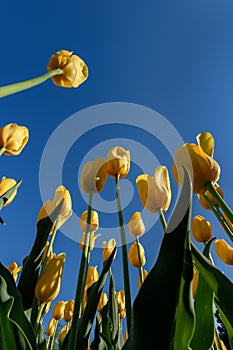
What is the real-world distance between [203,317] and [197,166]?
0.38 meters

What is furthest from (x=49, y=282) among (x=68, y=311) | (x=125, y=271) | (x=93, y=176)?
(x=68, y=311)

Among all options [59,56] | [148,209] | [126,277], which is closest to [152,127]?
[148,209]

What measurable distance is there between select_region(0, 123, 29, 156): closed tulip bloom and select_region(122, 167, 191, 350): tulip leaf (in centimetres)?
92

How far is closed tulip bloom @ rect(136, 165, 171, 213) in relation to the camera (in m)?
1.14

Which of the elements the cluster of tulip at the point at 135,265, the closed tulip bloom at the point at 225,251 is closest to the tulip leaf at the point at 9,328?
the cluster of tulip at the point at 135,265

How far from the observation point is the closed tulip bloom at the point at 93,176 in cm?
116

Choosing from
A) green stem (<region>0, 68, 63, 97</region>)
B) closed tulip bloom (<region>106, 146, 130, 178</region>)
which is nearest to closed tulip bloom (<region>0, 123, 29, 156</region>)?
closed tulip bloom (<region>106, 146, 130, 178</region>)

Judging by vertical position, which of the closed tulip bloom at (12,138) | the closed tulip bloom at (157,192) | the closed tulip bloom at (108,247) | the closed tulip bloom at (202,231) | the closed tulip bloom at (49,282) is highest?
the closed tulip bloom at (12,138)

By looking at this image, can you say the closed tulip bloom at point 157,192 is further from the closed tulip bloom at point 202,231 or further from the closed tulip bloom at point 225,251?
the closed tulip bloom at point 225,251

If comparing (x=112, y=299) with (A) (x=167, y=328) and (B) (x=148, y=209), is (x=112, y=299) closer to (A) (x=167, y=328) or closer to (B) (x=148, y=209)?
(B) (x=148, y=209)

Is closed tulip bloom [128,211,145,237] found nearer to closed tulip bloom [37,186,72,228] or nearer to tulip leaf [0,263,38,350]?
closed tulip bloom [37,186,72,228]

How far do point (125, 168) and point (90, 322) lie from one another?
65 cm

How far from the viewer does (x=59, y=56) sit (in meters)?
1.01

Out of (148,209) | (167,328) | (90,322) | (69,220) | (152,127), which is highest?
(152,127)
